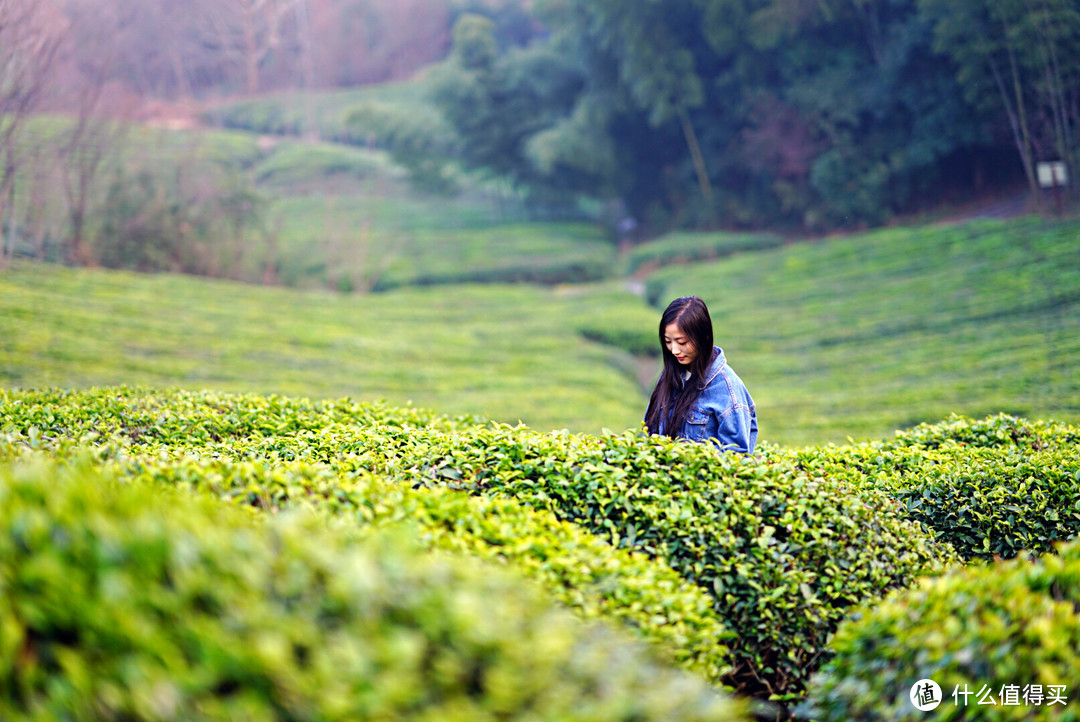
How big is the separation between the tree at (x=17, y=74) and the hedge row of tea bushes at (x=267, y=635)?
39.9 ft

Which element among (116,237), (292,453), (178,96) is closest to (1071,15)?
(292,453)

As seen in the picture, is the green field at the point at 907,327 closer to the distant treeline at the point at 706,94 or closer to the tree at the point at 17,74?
the distant treeline at the point at 706,94

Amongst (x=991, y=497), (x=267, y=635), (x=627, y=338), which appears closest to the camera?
(x=267, y=635)

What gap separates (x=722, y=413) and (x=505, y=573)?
221 cm

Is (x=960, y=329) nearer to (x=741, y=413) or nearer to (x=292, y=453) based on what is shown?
(x=741, y=413)

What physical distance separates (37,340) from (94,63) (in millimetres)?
10348

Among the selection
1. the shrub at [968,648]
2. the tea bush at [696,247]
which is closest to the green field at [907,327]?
the tea bush at [696,247]

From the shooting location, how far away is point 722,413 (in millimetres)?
4211

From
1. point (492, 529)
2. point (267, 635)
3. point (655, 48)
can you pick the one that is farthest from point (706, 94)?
point (267, 635)

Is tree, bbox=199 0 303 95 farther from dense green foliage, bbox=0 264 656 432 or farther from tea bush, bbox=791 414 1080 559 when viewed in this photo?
tea bush, bbox=791 414 1080 559

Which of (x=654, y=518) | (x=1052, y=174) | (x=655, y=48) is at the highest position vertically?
(x=655, y=48)

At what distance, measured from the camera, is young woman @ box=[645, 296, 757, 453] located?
4.17 meters

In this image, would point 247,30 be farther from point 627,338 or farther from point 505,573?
point 505,573

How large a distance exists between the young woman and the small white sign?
1451 cm
